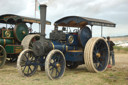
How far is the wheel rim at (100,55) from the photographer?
22.6ft

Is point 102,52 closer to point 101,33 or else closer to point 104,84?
point 101,33

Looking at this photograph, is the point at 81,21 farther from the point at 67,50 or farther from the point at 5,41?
the point at 5,41

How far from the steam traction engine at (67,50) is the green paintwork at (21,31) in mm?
2799

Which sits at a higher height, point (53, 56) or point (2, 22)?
point (2, 22)

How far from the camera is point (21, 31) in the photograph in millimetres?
9648

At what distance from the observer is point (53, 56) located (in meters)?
5.61

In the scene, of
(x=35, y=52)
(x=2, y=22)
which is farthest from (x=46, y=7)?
(x=2, y=22)

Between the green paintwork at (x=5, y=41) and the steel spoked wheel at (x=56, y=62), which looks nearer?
the steel spoked wheel at (x=56, y=62)

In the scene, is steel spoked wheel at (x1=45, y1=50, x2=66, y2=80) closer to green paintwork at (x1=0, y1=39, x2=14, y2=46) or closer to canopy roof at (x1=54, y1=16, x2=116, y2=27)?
canopy roof at (x1=54, y1=16, x2=116, y2=27)

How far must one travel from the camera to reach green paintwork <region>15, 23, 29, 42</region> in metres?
9.40

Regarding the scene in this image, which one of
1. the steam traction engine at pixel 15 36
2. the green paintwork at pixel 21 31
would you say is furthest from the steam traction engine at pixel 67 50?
the green paintwork at pixel 21 31

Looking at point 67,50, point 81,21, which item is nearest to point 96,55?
point 67,50

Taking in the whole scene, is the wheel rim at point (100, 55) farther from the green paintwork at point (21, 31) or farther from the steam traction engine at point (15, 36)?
the green paintwork at point (21, 31)

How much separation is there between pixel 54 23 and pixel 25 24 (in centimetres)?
282
